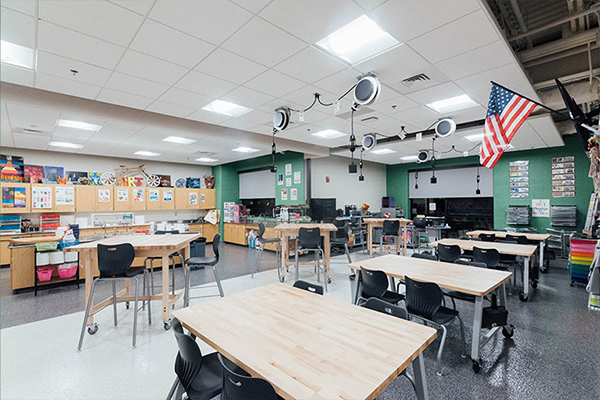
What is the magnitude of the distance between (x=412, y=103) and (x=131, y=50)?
3.98 metres

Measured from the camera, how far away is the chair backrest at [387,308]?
191cm

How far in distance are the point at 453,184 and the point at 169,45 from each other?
1023 centimetres

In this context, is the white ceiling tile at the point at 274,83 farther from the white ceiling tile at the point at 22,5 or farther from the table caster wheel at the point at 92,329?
the table caster wheel at the point at 92,329

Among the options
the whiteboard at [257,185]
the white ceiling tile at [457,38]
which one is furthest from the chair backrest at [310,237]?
the whiteboard at [257,185]

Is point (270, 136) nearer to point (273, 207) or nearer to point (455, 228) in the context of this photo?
point (273, 207)

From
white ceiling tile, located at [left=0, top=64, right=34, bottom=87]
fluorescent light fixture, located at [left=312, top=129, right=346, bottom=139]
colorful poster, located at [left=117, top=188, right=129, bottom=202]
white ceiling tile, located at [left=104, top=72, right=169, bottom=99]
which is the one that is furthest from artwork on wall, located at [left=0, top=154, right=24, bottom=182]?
fluorescent light fixture, located at [left=312, top=129, right=346, bottom=139]

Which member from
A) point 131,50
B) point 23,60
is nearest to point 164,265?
point 131,50

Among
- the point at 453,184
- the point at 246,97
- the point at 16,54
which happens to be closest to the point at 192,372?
the point at 246,97

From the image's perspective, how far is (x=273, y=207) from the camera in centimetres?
1005

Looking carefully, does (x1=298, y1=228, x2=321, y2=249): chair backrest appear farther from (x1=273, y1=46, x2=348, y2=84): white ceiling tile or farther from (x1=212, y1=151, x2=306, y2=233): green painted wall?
(x1=212, y1=151, x2=306, y2=233): green painted wall

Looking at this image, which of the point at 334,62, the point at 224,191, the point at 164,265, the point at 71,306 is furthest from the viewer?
the point at 224,191

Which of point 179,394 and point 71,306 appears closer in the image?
point 179,394

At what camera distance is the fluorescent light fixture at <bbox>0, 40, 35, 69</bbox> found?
2.84m

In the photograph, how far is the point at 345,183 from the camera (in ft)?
34.1
